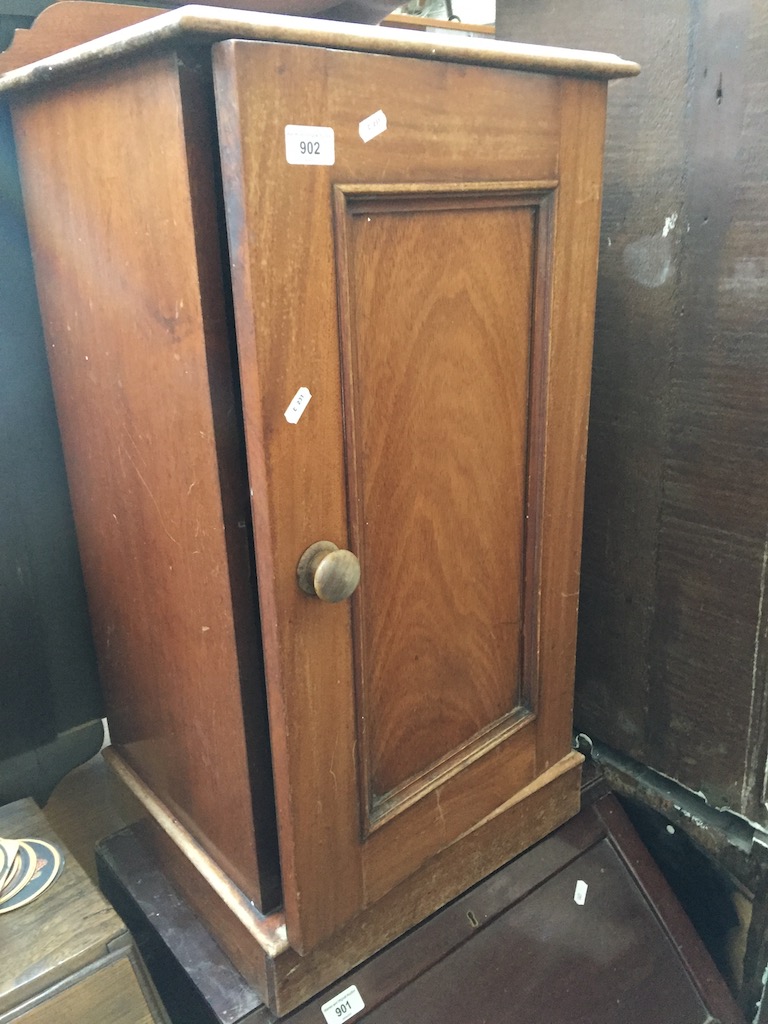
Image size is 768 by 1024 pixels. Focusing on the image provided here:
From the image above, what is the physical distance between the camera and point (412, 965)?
961mm

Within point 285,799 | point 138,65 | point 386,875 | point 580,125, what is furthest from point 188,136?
point 386,875

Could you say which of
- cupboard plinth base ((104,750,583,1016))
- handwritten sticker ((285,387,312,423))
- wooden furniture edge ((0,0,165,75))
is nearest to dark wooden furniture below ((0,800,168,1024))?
cupboard plinth base ((104,750,583,1016))

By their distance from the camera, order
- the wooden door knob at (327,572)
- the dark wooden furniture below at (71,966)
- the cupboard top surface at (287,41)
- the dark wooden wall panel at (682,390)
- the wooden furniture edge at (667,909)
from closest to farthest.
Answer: the cupboard top surface at (287,41)
the wooden door knob at (327,572)
the dark wooden furniture below at (71,966)
the dark wooden wall panel at (682,390)
the wooden furniture edge at (667,909)

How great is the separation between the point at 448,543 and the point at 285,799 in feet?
0.98

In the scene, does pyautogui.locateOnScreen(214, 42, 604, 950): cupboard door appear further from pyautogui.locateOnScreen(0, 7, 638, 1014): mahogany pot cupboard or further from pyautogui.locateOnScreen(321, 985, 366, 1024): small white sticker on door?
pyautogui.locateOnScreen(321, 985, 366, 1024): small white sticker on door

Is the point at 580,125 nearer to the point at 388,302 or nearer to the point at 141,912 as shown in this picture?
the point at 388,302

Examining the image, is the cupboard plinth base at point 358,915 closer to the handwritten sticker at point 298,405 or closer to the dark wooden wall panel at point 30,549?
the dark wooden wall panel at point 30,549

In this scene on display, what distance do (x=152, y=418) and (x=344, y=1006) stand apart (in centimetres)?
66

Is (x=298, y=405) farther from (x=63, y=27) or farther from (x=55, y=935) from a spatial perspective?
(x=55, y=935)

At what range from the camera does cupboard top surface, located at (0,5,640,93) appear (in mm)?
571

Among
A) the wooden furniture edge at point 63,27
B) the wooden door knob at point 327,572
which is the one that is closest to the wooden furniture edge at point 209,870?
the wooden door knob at point 327,572

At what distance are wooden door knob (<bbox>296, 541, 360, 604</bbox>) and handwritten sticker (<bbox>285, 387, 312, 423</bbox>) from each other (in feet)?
0.37

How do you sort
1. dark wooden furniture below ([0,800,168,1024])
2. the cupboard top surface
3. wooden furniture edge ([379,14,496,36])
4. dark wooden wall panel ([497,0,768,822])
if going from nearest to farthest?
the cupboard top surface → dark wooden furniture below ([0,800,168,1024]) → dark wooden wall panel ([497,0,768,822]) → wooden furniture edge ([379,14,496,36])

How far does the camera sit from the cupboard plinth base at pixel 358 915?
0.87 metres
